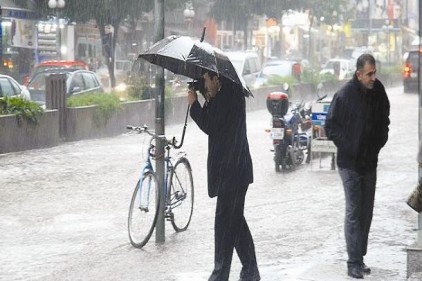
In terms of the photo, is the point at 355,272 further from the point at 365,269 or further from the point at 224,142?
the point at 224,142

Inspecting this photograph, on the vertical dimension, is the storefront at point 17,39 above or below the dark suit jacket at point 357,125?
above

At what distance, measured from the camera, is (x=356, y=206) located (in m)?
8.45

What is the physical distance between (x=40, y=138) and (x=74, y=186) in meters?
5.52

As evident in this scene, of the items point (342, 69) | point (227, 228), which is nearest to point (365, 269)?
point (227, 228)

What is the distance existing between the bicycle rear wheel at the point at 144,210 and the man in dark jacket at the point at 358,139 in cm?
208

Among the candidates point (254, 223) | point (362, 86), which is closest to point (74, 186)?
point (254, 223)

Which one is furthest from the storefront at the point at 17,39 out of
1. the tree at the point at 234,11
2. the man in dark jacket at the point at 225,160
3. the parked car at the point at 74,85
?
the man in dark jacket at the point at 225,160

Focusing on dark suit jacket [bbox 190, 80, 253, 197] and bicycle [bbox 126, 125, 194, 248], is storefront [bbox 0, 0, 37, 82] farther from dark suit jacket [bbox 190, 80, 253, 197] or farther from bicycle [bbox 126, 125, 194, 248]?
dark suit jacket [bbox 190, 80, 253, 197]

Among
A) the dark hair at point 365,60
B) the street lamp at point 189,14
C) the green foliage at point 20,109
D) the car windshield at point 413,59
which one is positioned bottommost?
the green foliage at point 20,109

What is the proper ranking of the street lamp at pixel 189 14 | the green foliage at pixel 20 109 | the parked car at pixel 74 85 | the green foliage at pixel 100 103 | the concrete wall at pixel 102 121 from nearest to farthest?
the green foliage at pixel 20 109 < the concrete wall at pixel 102 121 < the green foliage at pixel 100 103 < the parked car at pixel 74 85 < the street lamp at pixel 189 14

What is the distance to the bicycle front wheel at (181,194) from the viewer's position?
10.4m

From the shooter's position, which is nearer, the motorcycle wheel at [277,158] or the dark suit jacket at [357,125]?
the dark suit jacket at [357,125]

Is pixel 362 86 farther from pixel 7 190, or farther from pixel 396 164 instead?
pixel 396 164

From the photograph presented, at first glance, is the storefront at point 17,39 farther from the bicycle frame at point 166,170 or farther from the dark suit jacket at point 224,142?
the dark suit jacket at point 224,142
